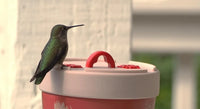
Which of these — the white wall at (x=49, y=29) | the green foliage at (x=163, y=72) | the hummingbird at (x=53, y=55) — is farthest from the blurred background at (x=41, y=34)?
the green foliage at (x=163, y=72)

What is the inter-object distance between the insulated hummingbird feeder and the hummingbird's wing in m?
Result: 0.02

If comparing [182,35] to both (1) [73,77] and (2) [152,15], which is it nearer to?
(2) [152,15]

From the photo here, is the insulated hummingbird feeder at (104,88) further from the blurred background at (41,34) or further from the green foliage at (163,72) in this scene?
the green foliage at (163,72)

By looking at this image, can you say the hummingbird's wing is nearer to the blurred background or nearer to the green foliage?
the blurred background

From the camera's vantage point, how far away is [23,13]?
0.89 metres

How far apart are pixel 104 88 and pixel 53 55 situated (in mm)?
92

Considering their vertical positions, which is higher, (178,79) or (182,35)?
(182,35)

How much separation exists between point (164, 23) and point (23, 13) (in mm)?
351

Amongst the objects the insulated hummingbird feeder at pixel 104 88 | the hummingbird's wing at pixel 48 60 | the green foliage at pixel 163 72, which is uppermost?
the hummingbird's wing at pixel 48 60

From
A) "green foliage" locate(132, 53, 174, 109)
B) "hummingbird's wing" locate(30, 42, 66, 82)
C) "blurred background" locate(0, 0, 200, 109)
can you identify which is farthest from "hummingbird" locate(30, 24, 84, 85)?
"green foliage" locate(132, 53, 174, 109)

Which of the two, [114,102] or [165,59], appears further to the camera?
[165,59]

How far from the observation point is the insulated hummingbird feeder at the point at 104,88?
0.68 metres

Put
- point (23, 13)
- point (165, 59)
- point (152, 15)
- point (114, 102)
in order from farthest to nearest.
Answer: point (165, 59) < point (152, 15) < point (23, 13) < point (114, 102)

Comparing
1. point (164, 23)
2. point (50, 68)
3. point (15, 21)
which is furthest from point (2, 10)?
point (164, 23)
